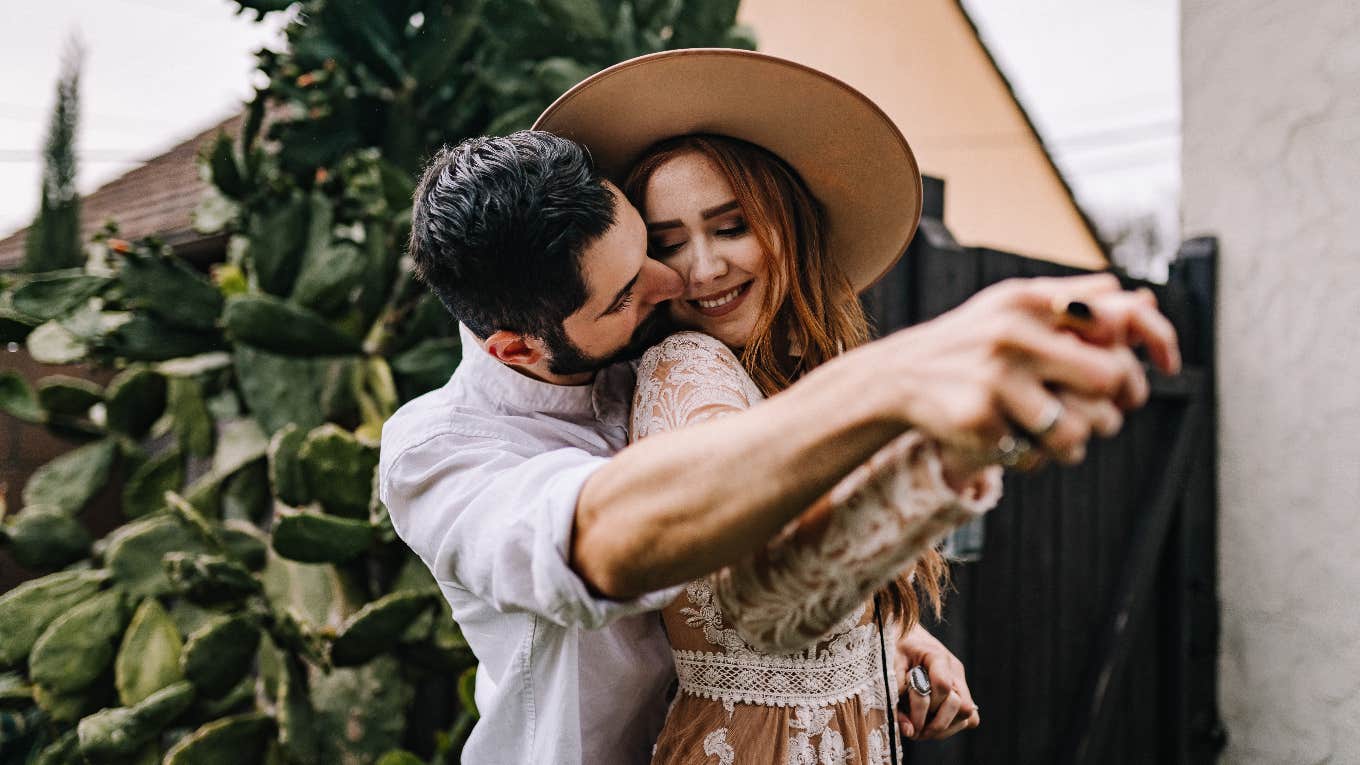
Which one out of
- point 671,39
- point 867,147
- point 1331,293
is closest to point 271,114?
point 671,39

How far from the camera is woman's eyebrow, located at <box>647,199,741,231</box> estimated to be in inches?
50.4

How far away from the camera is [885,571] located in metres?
0.67

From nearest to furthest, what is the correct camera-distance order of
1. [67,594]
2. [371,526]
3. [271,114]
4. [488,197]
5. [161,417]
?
[488,197], [371,526], [67,594], [161,417], [271,114]

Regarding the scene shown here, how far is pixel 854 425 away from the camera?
593 mm

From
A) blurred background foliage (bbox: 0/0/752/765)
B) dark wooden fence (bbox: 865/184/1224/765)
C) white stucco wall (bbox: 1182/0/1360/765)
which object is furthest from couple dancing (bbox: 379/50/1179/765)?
white stucco wall (bbox: 1182/0/1360/765)

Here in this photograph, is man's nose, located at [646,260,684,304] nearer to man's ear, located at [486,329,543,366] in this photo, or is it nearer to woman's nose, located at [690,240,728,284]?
woman's nose, located at [690,240,728,284]

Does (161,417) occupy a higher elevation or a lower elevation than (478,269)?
lower

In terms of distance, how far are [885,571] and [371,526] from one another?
1767 millimetres

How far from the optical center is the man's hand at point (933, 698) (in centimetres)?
132

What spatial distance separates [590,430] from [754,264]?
1.12 ft

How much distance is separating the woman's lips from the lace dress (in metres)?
0.15

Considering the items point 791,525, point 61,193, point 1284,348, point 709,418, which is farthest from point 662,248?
point 61,193

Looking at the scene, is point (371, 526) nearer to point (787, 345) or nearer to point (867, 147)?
point (787, 345)

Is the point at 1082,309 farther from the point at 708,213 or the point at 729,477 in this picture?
the point at 708,213
